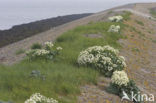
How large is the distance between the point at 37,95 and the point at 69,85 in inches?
73.8

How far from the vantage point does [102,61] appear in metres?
10.8

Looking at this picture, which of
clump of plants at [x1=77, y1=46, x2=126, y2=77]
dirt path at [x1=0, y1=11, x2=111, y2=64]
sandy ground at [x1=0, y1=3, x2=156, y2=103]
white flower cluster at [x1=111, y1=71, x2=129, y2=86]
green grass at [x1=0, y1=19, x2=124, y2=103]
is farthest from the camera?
dirt path at [x1=0, y1=11, x2=111, y2=64]

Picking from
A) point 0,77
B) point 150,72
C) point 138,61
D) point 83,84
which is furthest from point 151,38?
point 0,77

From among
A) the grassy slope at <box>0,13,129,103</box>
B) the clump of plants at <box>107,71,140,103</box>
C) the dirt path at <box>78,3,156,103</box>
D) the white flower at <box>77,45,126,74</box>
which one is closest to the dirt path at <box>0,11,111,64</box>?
the grassy slope at <box>0,13,129,103</box>

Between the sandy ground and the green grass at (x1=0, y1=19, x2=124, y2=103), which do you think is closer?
the green grass at (x1=0, y1=19, x2=124, y2=103)

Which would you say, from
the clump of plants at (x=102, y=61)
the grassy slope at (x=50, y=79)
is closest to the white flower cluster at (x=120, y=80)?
the grassy slope at (x=50, y=79)

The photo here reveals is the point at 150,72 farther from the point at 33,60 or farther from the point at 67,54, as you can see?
the point at 33,60

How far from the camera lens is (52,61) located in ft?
37.6

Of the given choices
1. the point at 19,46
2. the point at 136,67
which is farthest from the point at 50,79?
the point at 19,46

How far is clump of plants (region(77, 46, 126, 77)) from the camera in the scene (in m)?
10.7

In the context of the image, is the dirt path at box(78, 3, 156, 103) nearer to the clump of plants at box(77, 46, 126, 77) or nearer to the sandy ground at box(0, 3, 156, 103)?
the sandy ground at box(0, 3, 156, 103)

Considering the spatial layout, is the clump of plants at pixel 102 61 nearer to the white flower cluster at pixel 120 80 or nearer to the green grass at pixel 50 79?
the green grass at pixel 50 79

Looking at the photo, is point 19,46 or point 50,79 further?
point 19,46

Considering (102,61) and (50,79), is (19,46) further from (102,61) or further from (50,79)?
(50,79)
